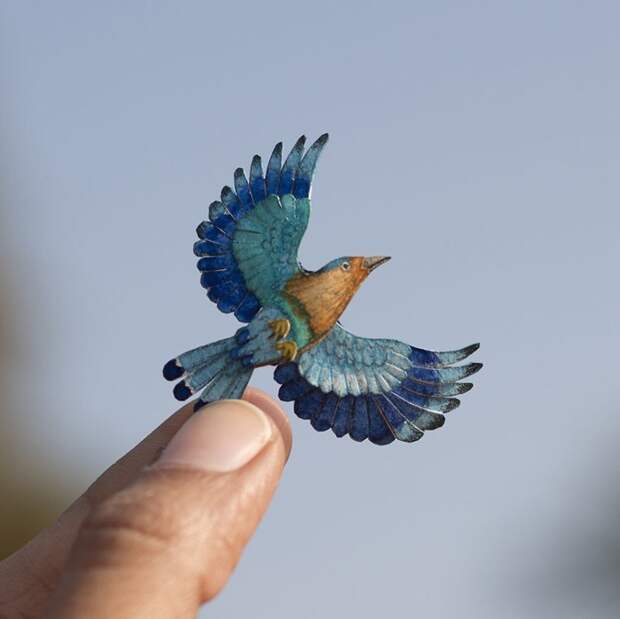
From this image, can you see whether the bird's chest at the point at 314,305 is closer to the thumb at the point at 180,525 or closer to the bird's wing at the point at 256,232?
the bird's wing at the point at 256,232

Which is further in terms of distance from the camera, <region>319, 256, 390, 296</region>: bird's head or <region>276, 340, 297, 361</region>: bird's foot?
<region>319, 256, 390, 296</region>: bird's head

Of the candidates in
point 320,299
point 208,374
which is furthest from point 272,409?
point 320,299

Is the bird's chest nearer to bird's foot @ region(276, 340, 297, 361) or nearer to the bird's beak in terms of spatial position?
bird's foot @ region(276, 340, 297, 361)

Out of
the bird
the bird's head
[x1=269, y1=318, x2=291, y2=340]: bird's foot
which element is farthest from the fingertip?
the bird's head

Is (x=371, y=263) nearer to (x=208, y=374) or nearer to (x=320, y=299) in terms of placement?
(x=320, y=299)

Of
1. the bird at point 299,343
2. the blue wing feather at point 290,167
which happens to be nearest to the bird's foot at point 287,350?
the bird at point 299,343
